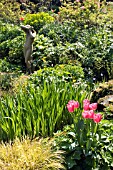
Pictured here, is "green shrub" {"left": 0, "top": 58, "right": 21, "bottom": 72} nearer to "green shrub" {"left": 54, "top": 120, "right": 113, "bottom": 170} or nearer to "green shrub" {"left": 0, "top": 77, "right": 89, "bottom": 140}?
"green shrub" {"left": 0, "top": 77, "right": 89, "bottom": 140}

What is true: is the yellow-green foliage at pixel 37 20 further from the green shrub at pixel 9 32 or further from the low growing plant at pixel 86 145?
the low growing plant at pixel 86 145

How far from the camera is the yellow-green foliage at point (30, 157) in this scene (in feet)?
10.6

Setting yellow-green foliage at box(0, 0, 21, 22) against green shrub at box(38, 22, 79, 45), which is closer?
green shrub at box(38, 22, 79, 45)

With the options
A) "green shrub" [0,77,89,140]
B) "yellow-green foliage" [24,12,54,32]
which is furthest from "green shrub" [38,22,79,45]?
"green shrub" [0,77,89,140]

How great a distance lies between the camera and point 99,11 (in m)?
10.2

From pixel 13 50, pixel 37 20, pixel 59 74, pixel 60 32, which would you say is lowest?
pixel 59 74

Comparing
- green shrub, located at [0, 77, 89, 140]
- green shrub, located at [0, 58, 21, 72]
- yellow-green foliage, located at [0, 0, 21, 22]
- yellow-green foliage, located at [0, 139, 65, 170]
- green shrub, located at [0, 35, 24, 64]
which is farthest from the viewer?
yellow-green foliage, located at [0, 0, 21, 22]

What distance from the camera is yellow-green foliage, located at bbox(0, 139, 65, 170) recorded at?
323 cm

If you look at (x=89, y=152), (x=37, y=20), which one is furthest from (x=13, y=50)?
(x=89, y=152)

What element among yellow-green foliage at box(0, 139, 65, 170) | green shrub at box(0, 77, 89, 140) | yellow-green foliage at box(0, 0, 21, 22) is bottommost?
yellow-green foliage at box(0, 139, 65, 170)

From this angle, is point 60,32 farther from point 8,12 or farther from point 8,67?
point 8,12

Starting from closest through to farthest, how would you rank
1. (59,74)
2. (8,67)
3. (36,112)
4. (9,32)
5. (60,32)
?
(36,112) → (59,74) → (8,67) → (60,32) → (9,32)

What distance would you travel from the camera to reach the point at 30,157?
130 inches

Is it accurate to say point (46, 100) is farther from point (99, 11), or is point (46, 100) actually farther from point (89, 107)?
point (99, 11)
